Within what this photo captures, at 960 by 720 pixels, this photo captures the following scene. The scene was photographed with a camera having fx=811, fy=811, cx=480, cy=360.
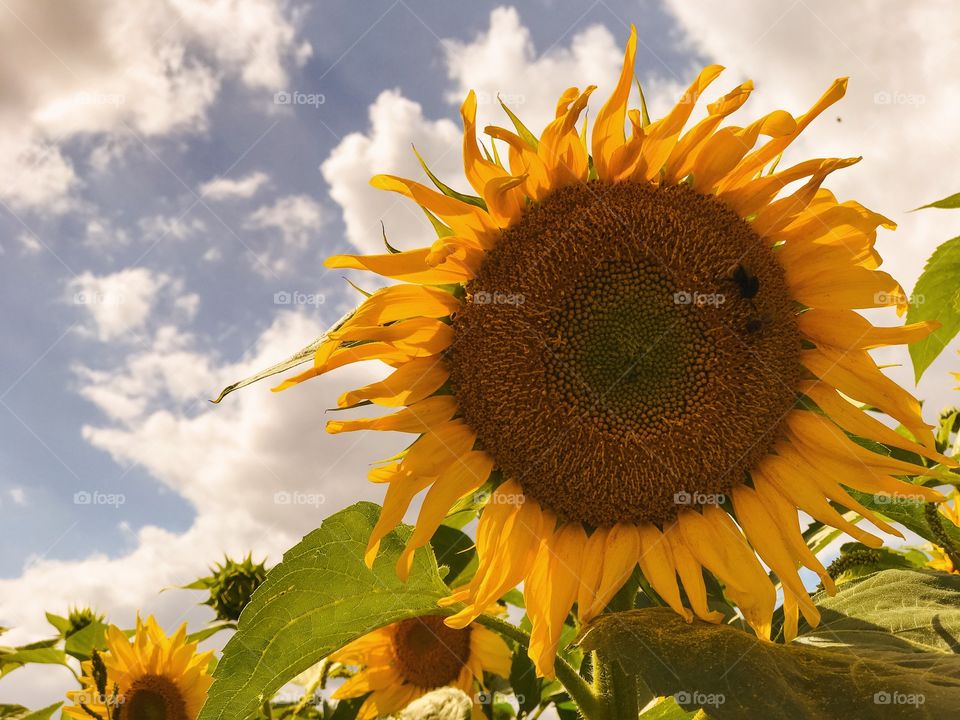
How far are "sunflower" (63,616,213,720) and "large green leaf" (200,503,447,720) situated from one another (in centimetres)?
283

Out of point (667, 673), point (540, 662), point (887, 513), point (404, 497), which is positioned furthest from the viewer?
point (887, 513)

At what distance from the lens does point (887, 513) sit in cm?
255

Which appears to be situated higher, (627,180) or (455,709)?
(627,180)

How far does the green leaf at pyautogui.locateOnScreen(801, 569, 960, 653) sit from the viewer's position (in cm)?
224

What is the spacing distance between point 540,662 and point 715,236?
130 cm

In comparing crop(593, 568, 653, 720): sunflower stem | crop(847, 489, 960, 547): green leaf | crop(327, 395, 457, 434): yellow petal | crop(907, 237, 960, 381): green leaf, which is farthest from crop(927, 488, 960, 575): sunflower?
crop(327, 395, 457, 434): yellow petal

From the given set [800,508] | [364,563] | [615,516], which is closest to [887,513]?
[800,508]

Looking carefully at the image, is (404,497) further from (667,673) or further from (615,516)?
(667,673)

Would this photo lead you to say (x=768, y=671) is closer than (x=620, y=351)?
Yes

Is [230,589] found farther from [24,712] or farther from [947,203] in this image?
[947,203]

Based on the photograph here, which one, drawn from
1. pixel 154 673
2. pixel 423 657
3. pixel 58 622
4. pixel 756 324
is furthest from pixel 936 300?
pixel 58 622

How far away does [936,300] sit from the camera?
9.99ft

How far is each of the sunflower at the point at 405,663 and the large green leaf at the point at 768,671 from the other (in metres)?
2.65

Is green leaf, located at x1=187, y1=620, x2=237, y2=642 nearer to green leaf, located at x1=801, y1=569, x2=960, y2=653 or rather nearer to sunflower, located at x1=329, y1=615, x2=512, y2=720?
sunflower, located at x1=329, y1=615, x2=512, y2=720
